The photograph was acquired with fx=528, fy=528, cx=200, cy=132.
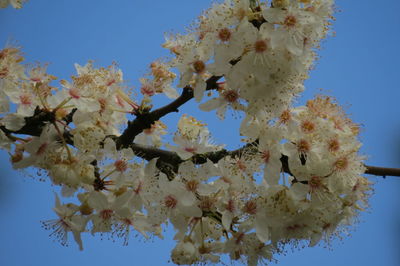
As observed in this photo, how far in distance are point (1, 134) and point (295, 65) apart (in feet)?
4.38

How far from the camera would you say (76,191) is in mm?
2592

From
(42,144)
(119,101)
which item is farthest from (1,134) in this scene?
(119,101)

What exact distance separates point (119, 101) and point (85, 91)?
20 cm

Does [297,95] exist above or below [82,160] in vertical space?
above

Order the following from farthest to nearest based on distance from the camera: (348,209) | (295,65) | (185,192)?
(348,209) < (185,192) < (295,65)

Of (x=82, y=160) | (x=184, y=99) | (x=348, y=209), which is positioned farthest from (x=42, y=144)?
(x=348, y=209)

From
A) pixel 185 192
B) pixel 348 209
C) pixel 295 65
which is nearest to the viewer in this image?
pixel 295 65

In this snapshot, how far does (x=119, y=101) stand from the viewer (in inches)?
100

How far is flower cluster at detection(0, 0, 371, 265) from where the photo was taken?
91.5 inches

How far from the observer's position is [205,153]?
251 cm

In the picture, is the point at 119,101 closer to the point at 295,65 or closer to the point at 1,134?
the point at 1,134

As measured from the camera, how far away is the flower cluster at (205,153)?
232cm

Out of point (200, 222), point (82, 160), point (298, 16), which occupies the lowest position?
point (200, 222)

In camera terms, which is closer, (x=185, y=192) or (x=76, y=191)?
(x=185, y=192)
